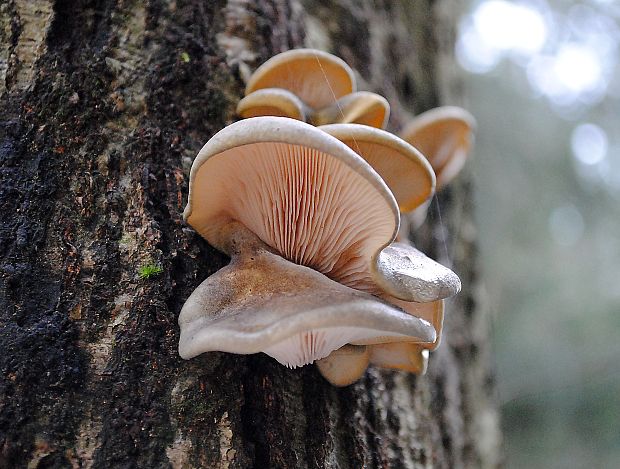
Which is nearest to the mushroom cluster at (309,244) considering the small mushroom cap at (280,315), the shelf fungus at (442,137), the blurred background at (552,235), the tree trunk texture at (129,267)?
the small mushroom cap at (280,315)

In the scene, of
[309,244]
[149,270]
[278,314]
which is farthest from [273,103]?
[278,314]

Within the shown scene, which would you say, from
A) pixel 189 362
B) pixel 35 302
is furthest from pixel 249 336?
pixel 35 302

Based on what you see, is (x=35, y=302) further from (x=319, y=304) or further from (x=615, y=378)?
(x=615, y=378)

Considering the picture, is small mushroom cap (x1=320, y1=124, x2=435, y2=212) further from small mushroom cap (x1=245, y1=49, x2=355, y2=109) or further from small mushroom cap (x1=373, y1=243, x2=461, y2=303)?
small mushroom cap (x1=245, y1=49, x2=355, y2=109)

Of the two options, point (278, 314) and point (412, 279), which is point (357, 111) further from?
point (278, 314)

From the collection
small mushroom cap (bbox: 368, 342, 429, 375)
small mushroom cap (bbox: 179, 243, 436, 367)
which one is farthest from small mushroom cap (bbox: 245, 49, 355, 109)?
small mushroom cap (bbox: 368, 342, 429, 375)

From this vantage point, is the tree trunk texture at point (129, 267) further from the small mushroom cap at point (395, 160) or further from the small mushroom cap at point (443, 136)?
the small mushroom cap at point (443, 136)
